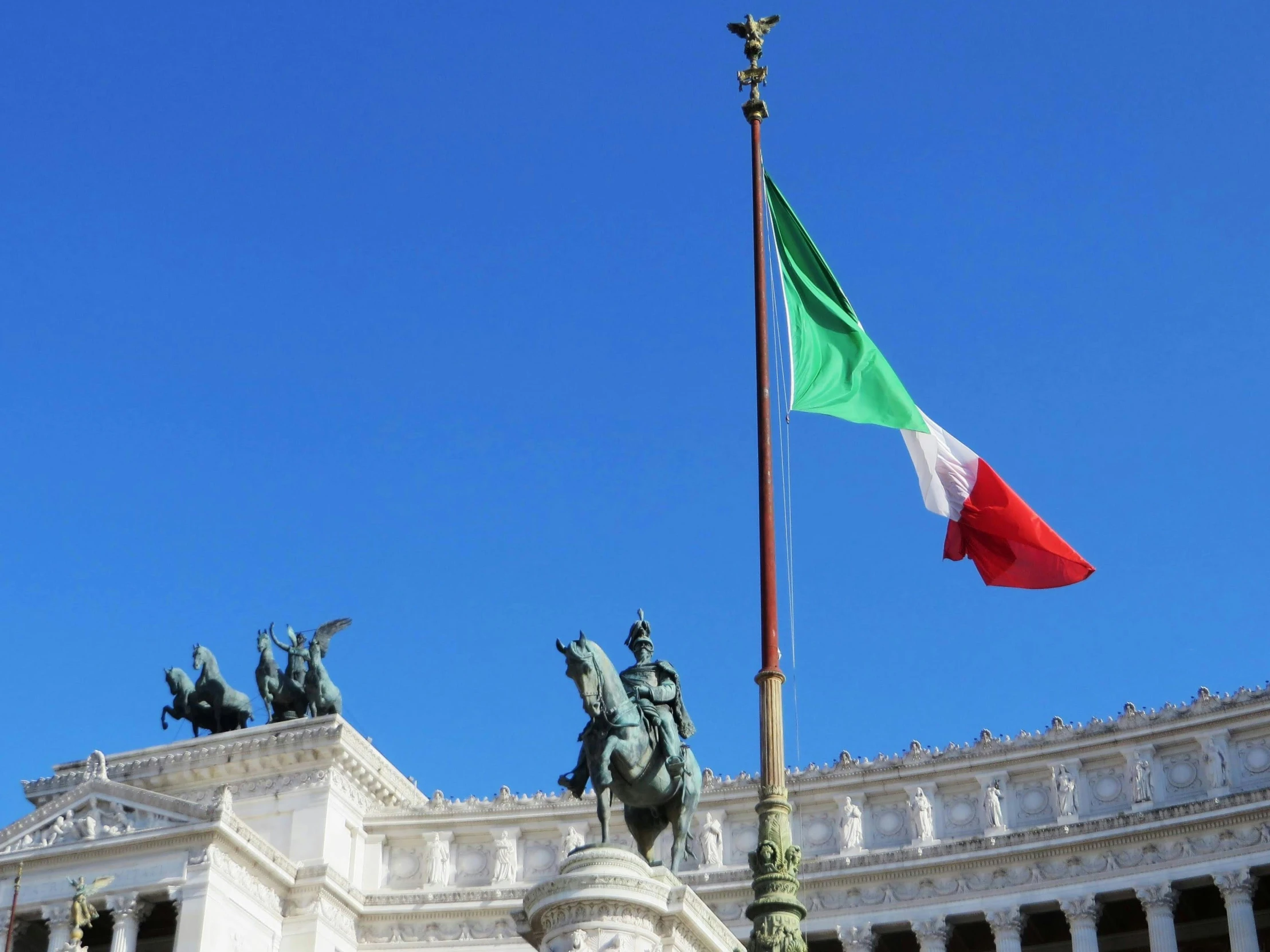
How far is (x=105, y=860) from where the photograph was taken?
53.1 metres

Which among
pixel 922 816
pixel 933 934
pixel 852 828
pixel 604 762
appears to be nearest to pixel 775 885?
pixel 604 762

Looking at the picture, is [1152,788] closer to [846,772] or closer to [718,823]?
[846,772]

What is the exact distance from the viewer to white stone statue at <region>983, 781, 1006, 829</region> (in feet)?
164

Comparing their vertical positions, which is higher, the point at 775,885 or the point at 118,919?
the point at 118,919

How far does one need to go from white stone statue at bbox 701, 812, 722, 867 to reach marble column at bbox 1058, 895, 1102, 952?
9.73 metres

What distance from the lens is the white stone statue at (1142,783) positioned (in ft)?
159

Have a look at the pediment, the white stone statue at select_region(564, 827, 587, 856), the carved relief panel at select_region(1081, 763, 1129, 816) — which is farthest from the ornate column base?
the pediment

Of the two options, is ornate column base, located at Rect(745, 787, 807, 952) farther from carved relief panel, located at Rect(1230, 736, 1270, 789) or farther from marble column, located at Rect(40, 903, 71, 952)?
marble column, located at Rect(40, 903, 71, 952)

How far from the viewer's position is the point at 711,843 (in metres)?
52.5

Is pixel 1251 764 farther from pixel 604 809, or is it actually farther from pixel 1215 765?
pixel 604 809

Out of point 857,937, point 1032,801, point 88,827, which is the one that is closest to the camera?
point 857,937

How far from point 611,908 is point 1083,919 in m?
27.8

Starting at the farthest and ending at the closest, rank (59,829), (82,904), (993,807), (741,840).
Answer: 1. (59,829)
2. (741,840)
3. (993,807)
4. (82,904)

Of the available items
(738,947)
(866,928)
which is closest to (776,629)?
(738,947)
